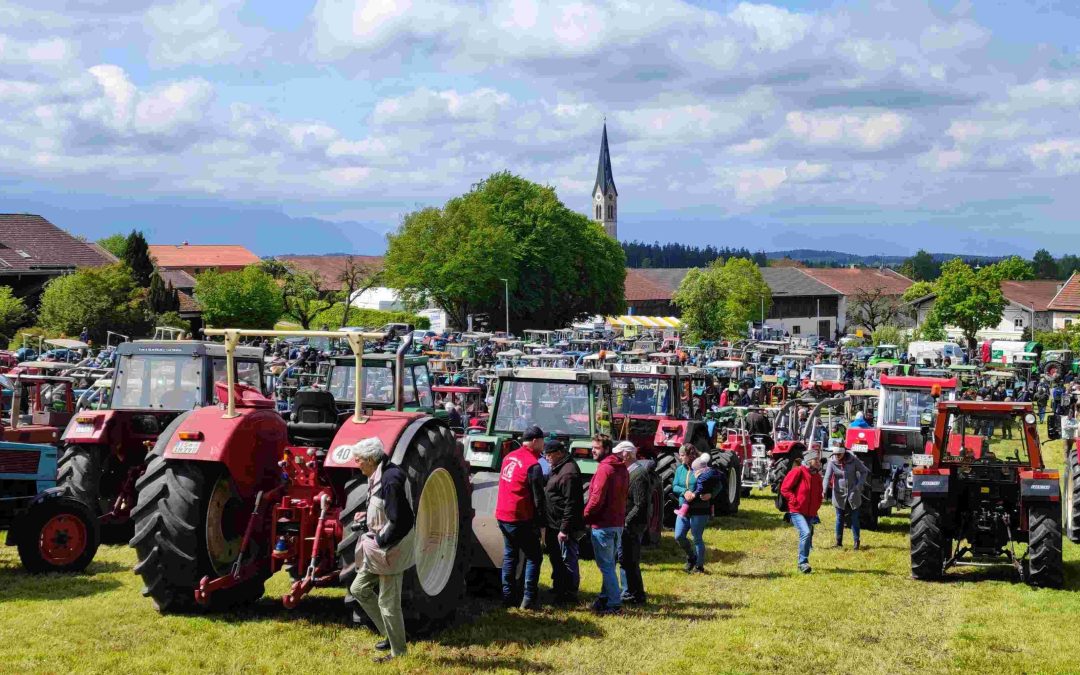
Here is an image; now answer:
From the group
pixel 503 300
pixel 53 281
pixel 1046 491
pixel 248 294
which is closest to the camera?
pixel 1046 491

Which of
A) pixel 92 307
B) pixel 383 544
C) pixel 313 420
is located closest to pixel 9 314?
pixel 92 307

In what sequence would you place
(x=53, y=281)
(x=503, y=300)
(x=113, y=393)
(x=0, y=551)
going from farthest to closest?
(x=503, y=300), (x=53, y=281), (x=113, y=393), (x=0, y=551)

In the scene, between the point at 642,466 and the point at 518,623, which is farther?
the point at 642,466

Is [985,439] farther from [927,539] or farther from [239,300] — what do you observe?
[239,300]

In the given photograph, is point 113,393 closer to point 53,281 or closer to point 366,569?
point 366,569

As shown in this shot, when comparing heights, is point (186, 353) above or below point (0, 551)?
above

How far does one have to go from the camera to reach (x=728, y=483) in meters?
17.8

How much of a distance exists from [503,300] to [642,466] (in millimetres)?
65134

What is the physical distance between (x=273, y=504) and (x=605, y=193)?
167592 mm

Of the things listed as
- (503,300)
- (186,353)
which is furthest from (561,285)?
(186,353)

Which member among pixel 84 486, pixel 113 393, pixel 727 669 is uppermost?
pixel 113 393

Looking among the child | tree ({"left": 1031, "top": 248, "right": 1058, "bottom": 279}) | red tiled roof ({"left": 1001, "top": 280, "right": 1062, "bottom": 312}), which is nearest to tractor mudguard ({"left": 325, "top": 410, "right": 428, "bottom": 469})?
the child

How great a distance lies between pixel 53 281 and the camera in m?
55.5

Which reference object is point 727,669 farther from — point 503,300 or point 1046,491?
point 503,300
